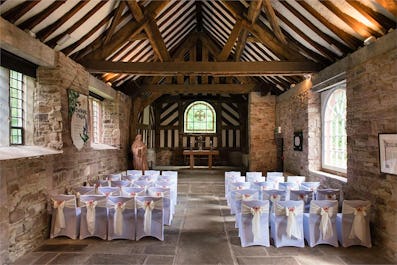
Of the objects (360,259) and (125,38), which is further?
(125,38)

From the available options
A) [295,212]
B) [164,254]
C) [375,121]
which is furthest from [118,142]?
[375,121]

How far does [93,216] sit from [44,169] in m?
1.05

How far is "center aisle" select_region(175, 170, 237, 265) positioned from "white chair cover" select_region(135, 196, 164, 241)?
385 millimetres

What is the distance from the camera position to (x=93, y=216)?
13.7 feet

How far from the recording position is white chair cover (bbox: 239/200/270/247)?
154 inches

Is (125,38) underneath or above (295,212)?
above

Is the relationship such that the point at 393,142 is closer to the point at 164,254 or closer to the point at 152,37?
the point at 164,254

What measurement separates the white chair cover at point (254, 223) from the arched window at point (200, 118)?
410 inches

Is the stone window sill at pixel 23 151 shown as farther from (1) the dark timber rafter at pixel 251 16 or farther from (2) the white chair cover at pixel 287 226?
(1) the dark timber rafter at pixel 251 16

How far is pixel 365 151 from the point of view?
4.43 metres

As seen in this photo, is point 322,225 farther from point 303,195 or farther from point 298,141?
point 298,141

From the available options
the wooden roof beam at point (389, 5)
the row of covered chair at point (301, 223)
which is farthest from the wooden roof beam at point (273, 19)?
the row of covered chair at point (301, 223)

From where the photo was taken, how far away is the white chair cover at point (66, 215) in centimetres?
418

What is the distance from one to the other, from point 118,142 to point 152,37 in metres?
3.70
